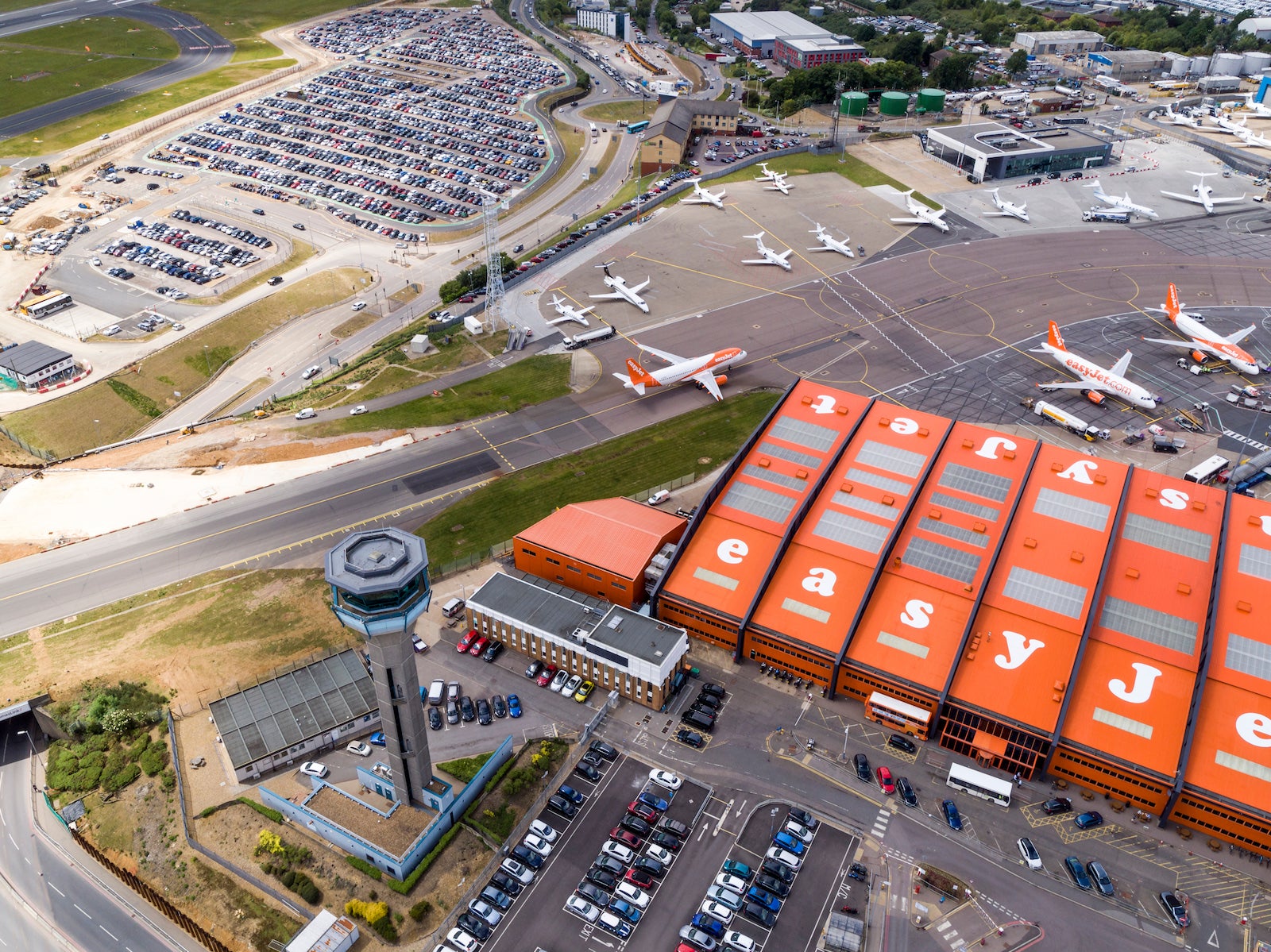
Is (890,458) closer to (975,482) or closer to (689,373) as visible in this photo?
(975,482)

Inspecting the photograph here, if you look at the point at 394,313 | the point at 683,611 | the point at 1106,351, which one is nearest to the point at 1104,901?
the point at 683,611

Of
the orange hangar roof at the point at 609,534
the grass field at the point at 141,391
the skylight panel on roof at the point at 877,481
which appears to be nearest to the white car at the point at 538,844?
the orange hangar roof at the point at 609,534

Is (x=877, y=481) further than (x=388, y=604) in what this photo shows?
Yes

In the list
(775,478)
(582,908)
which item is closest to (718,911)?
(582,908)

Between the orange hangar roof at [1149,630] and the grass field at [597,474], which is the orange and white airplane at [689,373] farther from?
the orange hangar roof at [1149,630]

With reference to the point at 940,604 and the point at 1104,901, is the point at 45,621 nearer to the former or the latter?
the point at 940,604

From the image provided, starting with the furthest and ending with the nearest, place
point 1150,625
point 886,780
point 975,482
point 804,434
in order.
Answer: point 804,434 → point 975,482 → point 1150,625 → point 886,780
